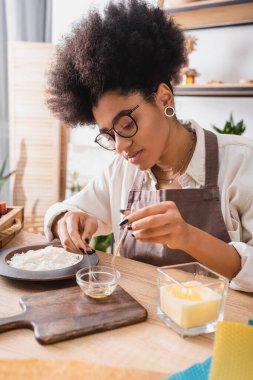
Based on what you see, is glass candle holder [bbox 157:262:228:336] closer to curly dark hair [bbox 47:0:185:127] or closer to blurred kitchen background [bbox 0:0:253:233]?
curly dark hair [bbox 47:0:185:127]

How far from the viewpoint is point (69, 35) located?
4.59ft

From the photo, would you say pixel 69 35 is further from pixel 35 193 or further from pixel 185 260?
pixel 35 193

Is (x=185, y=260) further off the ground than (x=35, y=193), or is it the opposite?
(x=185, y=260)

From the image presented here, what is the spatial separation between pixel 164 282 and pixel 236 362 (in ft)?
0.89

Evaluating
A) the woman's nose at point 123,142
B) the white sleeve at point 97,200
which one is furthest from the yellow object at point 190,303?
the white sleeve at point 97,200

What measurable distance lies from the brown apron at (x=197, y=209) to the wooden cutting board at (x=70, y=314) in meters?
0.40

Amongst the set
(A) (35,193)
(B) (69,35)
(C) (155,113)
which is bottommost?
(A) (35,193)

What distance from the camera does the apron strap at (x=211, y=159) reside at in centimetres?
143

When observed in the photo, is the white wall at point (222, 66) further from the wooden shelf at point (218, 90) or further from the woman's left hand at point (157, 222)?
the woman's left hand at point (157, 222)

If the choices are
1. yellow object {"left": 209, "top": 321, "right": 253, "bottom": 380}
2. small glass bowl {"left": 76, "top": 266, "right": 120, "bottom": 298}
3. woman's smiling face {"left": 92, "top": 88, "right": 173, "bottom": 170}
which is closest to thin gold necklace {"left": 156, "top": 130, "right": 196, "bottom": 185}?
woman's smiling face {"left": 92, "top": 88, "right": 173, "bottom": 170}

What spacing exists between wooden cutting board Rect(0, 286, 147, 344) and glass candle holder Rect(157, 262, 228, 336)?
0.07 meters

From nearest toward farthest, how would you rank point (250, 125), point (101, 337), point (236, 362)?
point (236, 362), point (101, 337), point (250, 125)

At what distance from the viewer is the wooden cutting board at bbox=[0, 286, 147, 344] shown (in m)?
0.89

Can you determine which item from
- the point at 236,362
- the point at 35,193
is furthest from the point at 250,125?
the point at 236,362
